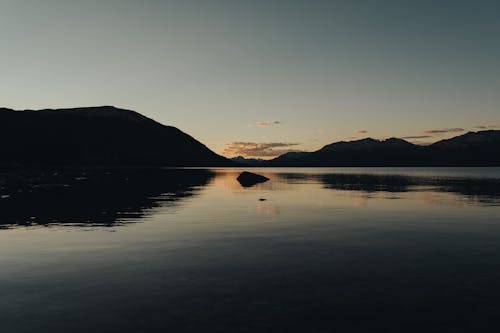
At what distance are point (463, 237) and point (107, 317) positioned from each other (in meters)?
22.0

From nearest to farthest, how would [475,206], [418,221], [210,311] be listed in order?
[210,311]
[418,221]
[475,206]

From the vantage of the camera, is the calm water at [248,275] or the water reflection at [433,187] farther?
the water reflection at [433,187]

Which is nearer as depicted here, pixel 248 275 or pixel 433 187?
pixel 248 275

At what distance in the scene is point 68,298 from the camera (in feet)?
40.6

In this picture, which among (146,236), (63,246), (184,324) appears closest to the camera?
(184,324)

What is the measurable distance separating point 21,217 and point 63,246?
14135mm

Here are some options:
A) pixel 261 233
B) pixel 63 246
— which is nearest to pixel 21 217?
pixel 63 246

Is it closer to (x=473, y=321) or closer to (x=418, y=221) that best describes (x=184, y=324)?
(x=473, y=321)

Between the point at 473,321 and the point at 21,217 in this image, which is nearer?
the point at 473,321

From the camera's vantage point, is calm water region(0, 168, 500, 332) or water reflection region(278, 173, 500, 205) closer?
calm water region(0, 168, 500, 332)

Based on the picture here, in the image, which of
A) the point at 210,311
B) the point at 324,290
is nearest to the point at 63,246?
the point at 210,311

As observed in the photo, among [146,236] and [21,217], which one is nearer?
[146,236]

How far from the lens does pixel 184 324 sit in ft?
33.7

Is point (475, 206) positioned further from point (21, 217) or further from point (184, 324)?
point (21, 217)
